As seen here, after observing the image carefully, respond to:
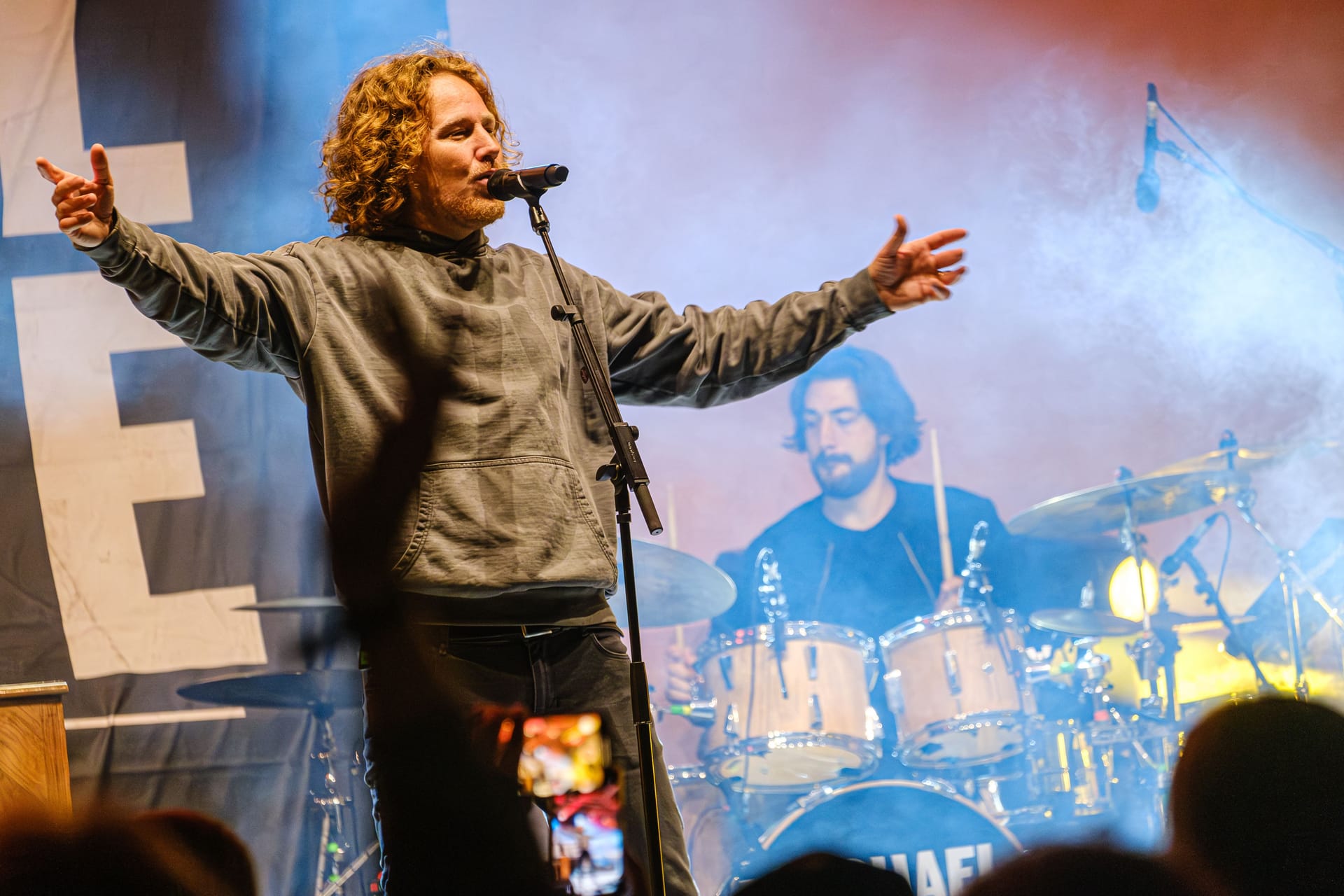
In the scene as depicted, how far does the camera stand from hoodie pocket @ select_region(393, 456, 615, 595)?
6.16ft

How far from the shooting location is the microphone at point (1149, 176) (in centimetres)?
451

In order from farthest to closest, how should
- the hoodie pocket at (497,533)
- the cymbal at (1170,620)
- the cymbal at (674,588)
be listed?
the cymbal at (1170,620) < the cymbal at (674,588) < the hoodie pocket at (497,533)

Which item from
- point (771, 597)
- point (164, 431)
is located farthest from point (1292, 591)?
point (164, 431)

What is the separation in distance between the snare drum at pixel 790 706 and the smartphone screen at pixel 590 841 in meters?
1.76

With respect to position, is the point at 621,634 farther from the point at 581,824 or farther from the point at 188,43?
the point at 188,43

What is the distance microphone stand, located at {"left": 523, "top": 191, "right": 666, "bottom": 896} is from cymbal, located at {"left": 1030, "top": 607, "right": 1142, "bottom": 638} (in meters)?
2.48

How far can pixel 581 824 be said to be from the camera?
195cm

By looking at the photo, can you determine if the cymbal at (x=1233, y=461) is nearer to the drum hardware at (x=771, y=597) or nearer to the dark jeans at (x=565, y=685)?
the drum hardware at (x=771, y=597)

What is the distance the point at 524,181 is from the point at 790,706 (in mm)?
2170

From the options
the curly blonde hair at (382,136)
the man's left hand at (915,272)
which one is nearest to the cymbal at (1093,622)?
the man's left hand at (915,272)

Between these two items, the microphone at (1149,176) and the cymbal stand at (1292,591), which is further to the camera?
the microphone at (1149,176)

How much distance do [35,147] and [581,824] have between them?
8.72 feet

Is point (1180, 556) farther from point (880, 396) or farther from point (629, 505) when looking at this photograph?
point (629, 505)

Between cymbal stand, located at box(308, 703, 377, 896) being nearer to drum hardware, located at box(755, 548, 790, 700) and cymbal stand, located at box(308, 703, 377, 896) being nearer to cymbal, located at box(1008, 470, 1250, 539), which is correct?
drum hardware, located at box(755, 548, 790, 700)
